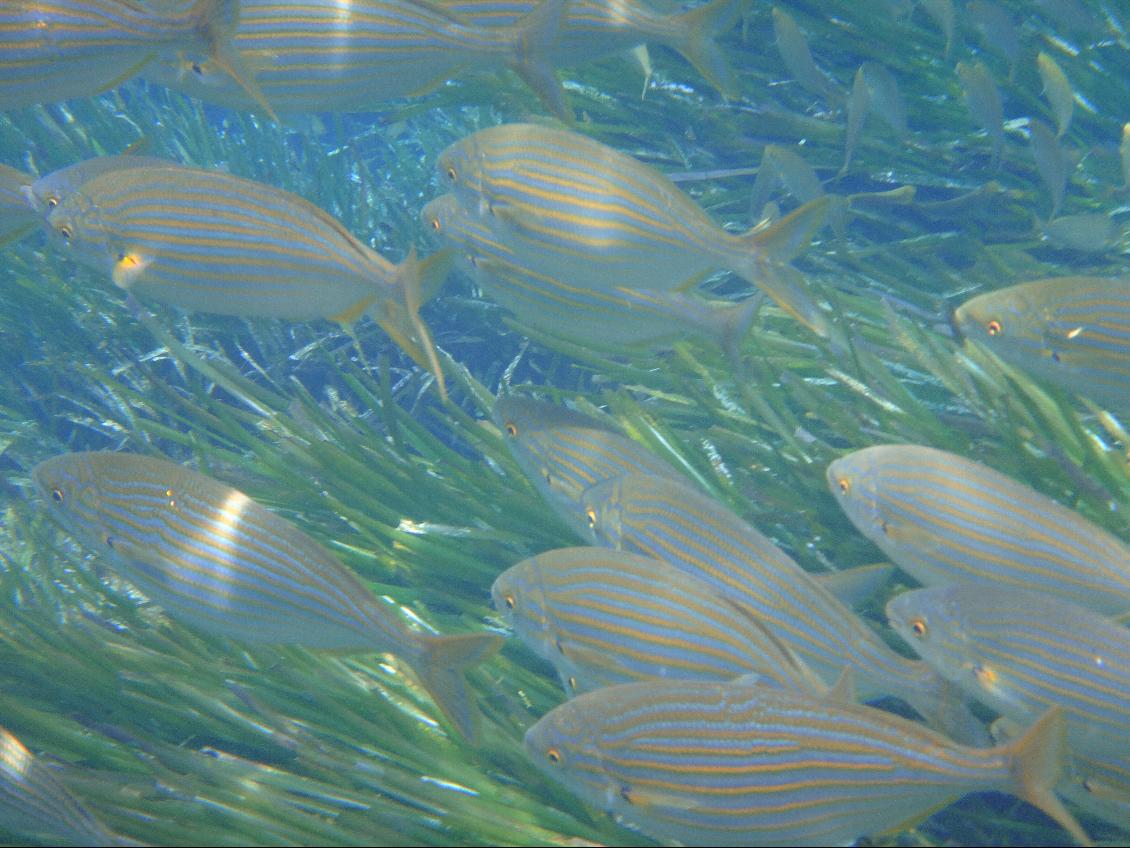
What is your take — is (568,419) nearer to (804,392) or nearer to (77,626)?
(804,392)

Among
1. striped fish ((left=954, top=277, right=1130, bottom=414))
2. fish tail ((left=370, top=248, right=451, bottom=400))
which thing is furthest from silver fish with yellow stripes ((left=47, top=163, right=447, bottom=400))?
striped fish ((left=954, top=277, right=1130, bottom=414))

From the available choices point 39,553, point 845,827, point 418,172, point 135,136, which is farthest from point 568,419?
point 135,136

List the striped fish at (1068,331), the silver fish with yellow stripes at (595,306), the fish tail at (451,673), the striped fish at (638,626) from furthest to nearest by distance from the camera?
the silver fish with yellow stripes at (595,306) < the striped fish at (1068,331) < the fish tail at (451,673) < the striped fish at (638,626)

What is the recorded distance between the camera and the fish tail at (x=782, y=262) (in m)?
2.81

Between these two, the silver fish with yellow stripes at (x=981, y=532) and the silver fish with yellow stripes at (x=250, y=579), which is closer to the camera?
the silver fish with yellow stripes at (x=981, y=532)

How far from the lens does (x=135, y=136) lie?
7.73m

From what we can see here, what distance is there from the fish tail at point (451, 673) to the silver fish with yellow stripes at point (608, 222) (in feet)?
4.48

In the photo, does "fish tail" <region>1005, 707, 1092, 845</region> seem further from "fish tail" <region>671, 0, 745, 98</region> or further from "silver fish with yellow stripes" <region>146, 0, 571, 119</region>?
"fish tail" <region>671, 0, 745, 98</region>

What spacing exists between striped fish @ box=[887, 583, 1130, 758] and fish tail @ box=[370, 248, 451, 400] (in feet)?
5.66

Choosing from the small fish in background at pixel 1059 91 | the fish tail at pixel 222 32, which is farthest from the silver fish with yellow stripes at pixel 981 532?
the small fish in background at pixel 1059 91

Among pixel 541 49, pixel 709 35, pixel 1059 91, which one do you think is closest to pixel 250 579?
pixel 541 49

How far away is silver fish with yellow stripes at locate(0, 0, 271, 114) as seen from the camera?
9.16ft

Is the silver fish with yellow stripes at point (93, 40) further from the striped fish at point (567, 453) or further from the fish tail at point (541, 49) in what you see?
the striped fish at point (567, 453)

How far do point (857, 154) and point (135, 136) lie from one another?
6.66 metres
